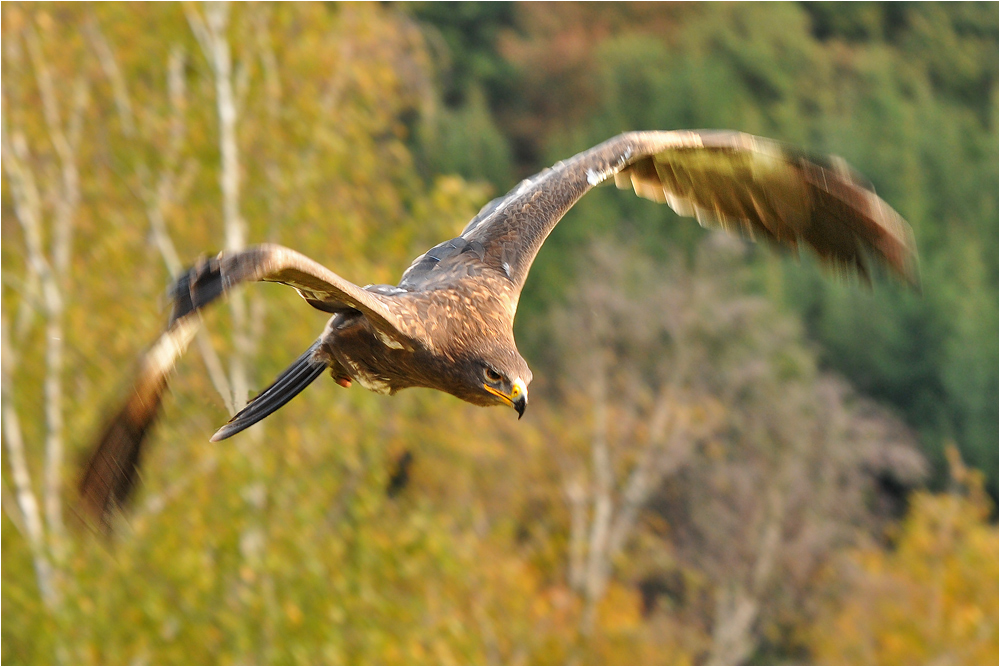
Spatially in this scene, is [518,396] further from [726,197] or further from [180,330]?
[726,197]

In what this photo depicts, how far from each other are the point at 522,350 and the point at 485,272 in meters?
26.3

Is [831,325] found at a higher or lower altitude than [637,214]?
lower

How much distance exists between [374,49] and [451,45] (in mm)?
24842

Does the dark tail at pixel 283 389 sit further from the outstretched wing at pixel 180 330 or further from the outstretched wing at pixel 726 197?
the outstretched wing at pixel 726 197

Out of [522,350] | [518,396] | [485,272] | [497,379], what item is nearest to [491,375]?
[497,379]

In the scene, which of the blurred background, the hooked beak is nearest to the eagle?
the hooked beak

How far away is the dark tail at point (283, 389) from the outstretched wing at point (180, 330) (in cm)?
54

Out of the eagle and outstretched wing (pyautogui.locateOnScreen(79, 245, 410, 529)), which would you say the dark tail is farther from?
outstretched wing (pyautogui.locateOnScreen(79, 245, 410, 529))

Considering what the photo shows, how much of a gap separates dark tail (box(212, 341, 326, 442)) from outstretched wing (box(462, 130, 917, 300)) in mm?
863

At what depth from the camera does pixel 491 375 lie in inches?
194

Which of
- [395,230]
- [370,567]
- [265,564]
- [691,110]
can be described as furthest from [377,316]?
[691,110]

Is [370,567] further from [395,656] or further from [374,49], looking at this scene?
[374,49]

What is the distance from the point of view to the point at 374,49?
47.7 feet

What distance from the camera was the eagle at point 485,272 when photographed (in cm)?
455
